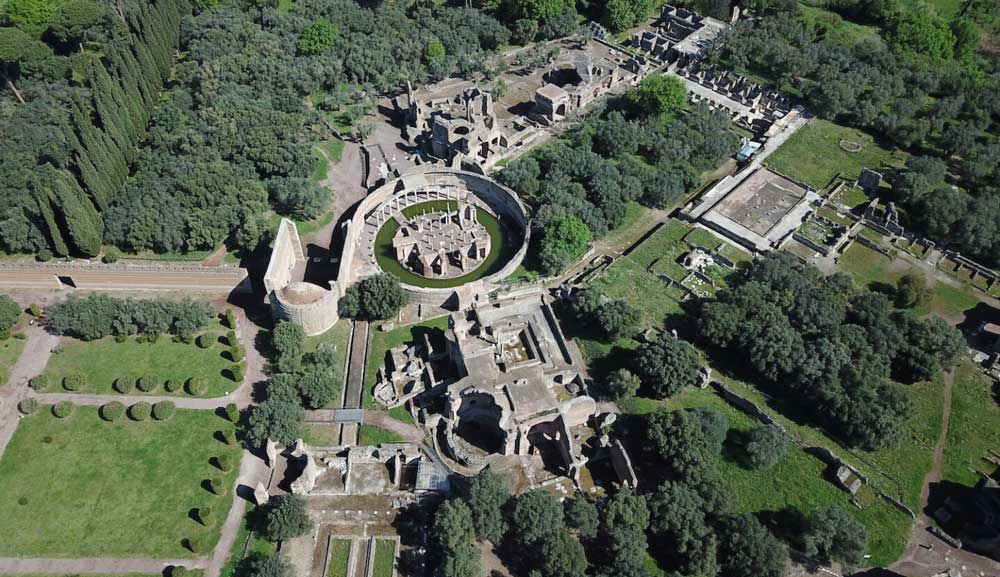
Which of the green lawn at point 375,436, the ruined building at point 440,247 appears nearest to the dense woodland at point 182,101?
the ruined building at point 440,247

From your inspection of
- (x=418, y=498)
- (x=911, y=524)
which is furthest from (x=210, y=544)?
(x=911, y=524)

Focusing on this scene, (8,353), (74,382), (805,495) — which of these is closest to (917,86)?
(805,495)

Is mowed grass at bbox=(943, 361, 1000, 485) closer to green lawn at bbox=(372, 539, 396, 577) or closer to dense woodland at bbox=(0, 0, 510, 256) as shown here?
green lawn at bbox=(372, 539, 396, 577)

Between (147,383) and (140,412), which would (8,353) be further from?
(140,412)

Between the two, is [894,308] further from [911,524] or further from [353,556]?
[353,556]

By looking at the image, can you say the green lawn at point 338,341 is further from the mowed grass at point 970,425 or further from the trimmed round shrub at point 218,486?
the mowed grass at point 970,425

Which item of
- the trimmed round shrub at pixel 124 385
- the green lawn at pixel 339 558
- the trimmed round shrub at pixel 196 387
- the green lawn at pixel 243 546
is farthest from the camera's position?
the trimmed round shrub at pixel 124 385
